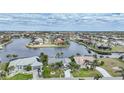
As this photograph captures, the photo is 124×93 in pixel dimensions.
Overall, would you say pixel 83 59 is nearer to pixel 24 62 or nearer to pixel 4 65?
pixel 24 62

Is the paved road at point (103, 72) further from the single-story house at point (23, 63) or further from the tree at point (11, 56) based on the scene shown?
the tree at point (11, 56)

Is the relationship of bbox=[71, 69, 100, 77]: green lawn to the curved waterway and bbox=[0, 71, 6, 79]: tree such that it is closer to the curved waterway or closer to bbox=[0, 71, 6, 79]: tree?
the curved waterway

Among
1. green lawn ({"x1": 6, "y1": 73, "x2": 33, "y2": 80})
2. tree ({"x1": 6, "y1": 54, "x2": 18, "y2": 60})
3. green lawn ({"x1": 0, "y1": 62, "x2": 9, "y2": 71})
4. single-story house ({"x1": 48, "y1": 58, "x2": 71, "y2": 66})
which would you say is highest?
tree ({"x1": 6, "y1": 54, "x2": 18, "y2": 60})

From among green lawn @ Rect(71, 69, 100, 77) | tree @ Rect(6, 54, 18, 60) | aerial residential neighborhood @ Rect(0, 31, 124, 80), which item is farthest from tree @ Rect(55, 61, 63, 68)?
tree @ Rect(6, 54, 18, 60)

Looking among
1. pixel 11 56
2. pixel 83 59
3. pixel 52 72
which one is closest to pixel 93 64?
pixel 83 59

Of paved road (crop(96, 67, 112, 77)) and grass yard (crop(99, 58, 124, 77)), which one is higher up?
grass yard (crop(99, 58, 124, 77))

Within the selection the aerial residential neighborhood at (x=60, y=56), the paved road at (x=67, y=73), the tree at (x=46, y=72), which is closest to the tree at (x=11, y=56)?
the aerial residential neighborhood at (x=60, y=56)
